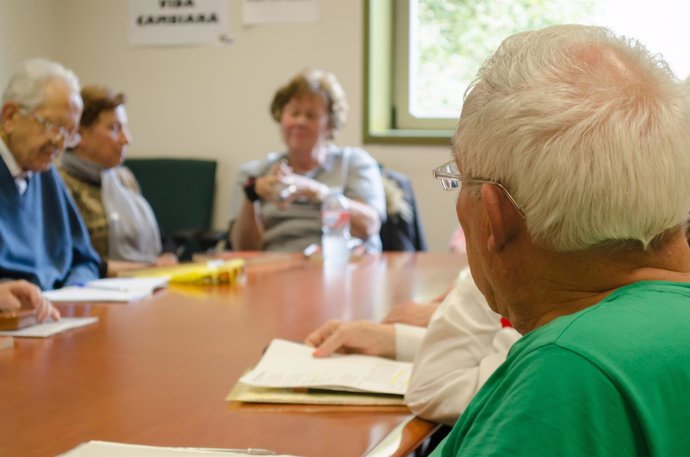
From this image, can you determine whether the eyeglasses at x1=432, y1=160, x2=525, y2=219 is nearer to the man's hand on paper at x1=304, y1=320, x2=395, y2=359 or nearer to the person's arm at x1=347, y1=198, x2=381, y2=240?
the man's hand on paper at x1=304, y1=320, x2=395, y2=359

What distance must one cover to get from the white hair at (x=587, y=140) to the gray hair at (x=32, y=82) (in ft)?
7.48

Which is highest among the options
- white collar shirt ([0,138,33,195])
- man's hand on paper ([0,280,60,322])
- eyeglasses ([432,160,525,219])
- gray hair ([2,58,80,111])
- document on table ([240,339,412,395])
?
gray hair ([2,58,80,111])

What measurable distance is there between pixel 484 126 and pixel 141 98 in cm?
490

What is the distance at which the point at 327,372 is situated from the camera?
179 centimetres

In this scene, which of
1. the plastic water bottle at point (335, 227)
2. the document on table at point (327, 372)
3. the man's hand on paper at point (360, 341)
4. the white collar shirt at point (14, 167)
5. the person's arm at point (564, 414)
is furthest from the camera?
the plastic water bottle at point (335, 227)

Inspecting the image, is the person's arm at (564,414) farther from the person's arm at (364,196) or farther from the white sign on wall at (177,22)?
the white sign on wall at (177,22)

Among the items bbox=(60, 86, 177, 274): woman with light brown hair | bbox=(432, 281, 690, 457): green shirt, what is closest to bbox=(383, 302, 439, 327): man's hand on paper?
bbox=(432, 281, 690, 457): green shirt

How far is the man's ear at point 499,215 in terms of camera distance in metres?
1.02

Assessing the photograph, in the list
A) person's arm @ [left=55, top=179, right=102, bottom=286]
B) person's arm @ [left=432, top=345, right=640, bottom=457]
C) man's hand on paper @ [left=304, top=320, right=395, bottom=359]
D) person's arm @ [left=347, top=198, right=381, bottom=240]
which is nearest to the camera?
person's arm @ [left=432, top=345, right=640, bottom=457]

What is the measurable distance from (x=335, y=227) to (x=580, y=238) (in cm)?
291

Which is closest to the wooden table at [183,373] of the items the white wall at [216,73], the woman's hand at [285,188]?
the woman's hand at [285,188]

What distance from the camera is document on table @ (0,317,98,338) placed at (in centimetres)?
215

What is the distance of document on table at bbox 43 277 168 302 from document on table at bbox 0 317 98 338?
11.3 inches

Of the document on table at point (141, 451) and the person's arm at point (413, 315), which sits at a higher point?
the document on table at point (141, 451)
